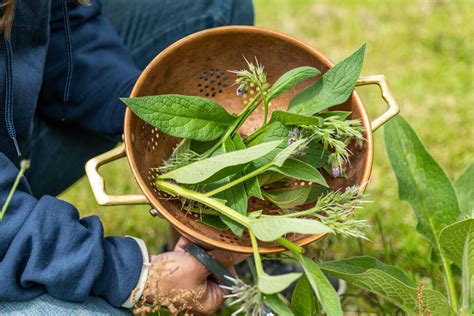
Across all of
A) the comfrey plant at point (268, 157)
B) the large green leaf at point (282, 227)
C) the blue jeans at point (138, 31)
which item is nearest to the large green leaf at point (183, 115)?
the comfrey plant at point (268, 157)

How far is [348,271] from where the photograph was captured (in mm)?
1139

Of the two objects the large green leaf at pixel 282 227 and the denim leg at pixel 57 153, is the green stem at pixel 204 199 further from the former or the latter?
the denim leg at pixel 57 153

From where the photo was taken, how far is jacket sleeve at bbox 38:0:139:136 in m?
1.37

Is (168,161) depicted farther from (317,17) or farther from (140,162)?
(317,17)

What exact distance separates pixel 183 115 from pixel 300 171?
0.20 meters

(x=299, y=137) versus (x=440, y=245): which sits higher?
(x=299, y=137)

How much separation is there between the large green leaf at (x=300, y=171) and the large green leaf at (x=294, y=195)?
5cm

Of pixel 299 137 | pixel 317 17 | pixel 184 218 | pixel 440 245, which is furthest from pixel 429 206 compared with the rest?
pixel 317 17

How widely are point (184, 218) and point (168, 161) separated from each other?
0.35 feet

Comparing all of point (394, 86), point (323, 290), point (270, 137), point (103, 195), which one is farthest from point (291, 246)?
point (394, 86)

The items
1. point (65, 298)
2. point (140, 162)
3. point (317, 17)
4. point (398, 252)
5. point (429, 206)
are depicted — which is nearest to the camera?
point (65, 298)

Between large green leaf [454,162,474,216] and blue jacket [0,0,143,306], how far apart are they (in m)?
0.64

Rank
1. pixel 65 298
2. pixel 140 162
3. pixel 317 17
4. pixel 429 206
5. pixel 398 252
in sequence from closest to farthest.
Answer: pixel 65 298
pixel 140 162
pixel 429 206
pixel 398 252
pixel 317 17

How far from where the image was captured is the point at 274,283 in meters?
0.86
